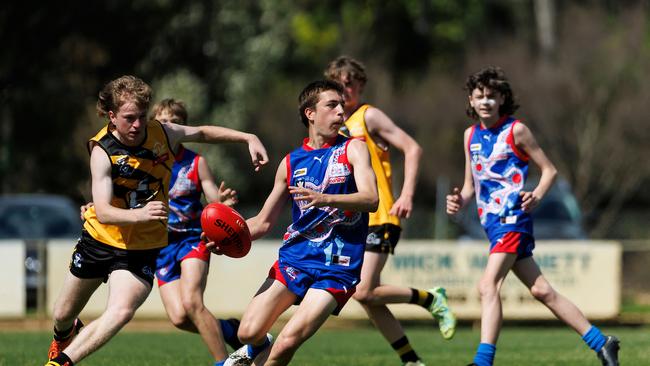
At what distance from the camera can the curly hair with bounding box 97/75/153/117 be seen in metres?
7.17

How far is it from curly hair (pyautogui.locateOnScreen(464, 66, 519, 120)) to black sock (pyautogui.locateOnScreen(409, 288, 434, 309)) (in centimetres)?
160

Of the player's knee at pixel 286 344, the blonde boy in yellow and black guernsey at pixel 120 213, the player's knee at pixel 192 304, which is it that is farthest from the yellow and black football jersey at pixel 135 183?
the player's knee at pixel 286 344

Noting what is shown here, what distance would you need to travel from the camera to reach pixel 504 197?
8562mm

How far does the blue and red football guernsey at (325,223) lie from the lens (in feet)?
23.4

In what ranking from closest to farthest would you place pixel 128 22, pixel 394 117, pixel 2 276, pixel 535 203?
pixel 535 203 → pixel 2 276 → pixel 128 22 → pixel 394 117

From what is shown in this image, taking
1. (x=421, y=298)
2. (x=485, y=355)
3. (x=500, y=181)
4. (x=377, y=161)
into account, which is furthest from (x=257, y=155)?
(x=421, y=298)

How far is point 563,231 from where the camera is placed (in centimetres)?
2045

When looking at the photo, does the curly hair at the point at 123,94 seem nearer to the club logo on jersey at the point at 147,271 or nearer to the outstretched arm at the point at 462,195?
the club logo on jersey at the point at 147,271

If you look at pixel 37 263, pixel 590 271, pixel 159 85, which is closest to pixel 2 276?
pixel 37 263

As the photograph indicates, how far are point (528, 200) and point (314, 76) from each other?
29.1 meters

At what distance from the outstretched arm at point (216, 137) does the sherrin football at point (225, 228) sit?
1.59 ft

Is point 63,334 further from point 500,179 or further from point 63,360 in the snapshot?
point 500,179

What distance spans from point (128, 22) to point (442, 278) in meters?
8.91

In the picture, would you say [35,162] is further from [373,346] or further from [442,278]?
[373,346]
